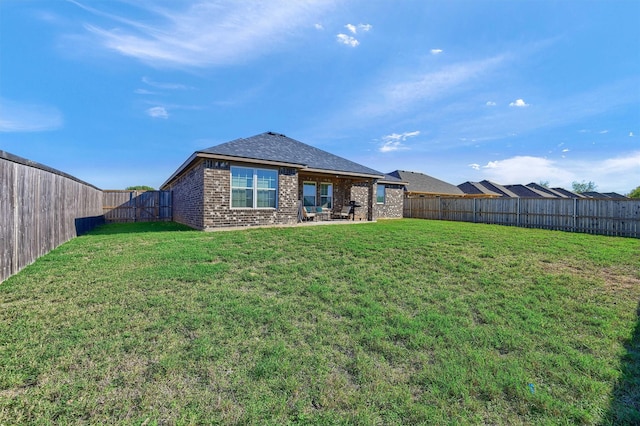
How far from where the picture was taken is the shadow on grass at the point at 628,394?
2.14 meters

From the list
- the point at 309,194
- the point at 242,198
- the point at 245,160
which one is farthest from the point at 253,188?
the point at 309,194

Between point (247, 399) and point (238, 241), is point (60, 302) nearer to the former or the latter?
point (247, 399)

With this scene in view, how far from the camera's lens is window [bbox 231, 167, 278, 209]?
10906mm

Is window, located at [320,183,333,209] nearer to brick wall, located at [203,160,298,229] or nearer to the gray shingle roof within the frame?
the gray shingle roof

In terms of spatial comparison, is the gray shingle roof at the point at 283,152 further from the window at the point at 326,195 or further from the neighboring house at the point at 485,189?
the neighboring house at the point at 485,189

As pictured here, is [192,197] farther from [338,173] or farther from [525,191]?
[525,191]

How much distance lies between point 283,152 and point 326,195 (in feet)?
15.0

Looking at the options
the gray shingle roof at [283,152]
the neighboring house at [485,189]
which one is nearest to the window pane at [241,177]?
the gray shingle roof at [283,152]

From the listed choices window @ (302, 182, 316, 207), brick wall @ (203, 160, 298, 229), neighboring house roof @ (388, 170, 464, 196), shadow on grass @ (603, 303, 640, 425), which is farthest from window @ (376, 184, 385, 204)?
shadow on grass @ (603, 303, 640, 425)

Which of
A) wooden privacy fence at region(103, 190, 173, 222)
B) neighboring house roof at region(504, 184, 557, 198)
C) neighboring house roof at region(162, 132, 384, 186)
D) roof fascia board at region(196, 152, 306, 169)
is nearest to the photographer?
roof fascia board at region(196, 152, 306, 169)

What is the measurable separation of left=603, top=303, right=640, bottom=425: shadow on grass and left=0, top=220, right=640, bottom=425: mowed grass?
13 mm

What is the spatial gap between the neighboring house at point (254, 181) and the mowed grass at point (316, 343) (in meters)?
4.82

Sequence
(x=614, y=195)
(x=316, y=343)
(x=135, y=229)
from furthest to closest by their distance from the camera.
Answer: (x=614, y=195) < (x=135, y=229) < (x=316, y=343)

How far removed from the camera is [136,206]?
18297mm
